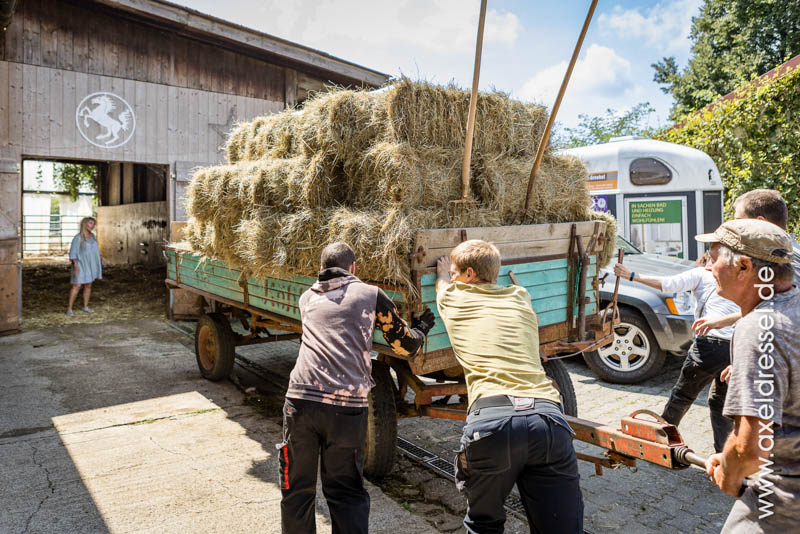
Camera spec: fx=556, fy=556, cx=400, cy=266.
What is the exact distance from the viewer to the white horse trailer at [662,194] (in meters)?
8.68

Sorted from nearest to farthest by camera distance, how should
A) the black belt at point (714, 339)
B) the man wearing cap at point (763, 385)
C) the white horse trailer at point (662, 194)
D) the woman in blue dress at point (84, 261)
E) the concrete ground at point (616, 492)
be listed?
1. the man wearing cap at point (763, 385)
2. the concrete ground at point (616, 492)
3. the black belt at point (714, 339)
4. the white horse trailer at point (662, 194)
5. the woman in blue dress at point (84, 261)

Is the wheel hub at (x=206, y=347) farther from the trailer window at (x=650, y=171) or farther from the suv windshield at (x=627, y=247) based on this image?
the trailer window at (x=650, y=171)

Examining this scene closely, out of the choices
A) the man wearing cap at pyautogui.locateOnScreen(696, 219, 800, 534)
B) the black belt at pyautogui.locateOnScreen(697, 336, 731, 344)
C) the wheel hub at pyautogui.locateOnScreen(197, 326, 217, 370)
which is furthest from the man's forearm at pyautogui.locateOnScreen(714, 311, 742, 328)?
the wheel hub at pyautogui.locateOnScreen(197, 326, 217, 370)

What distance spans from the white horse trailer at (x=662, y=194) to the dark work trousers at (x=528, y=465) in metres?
7.13

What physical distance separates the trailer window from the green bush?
13.1 ft

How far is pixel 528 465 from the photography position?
2271 millimetres

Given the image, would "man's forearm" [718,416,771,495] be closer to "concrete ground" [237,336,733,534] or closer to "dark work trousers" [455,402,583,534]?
"dark work trousers" [455,402,583,534]

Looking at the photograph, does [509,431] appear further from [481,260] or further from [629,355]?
[629,355]

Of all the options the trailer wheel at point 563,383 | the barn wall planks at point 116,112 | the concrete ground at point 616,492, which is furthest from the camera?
the barn wall planks at point 116,112

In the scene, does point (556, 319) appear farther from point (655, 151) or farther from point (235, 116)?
point (235, 116)

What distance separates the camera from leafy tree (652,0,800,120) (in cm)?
2130

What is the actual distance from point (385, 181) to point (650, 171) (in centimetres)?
649

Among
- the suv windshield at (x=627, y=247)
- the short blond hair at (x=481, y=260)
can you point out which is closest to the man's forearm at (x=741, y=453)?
A: the short blond hair at (x=481, y=260)

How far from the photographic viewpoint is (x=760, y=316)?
1617 mm
